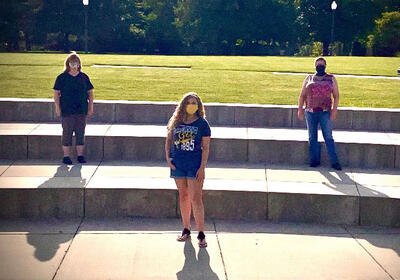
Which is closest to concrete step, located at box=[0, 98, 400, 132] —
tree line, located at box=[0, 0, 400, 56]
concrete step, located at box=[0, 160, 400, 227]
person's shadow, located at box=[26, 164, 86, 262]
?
person's shadow, located at box=[26, 164, 86, 262]

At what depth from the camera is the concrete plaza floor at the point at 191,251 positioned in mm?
6078

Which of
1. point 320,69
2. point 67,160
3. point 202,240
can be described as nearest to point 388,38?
point 320,69

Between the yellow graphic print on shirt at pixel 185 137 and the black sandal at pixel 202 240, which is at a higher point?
the yellow graphic print on shirt at pixel 185 137

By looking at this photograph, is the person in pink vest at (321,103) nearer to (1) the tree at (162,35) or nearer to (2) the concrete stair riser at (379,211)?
(2) the concrete stair riser at (379,211)

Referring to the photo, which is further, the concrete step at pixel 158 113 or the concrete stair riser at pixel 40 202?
the concrete step at pixel 158 113

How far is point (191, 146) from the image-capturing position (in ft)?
21.7

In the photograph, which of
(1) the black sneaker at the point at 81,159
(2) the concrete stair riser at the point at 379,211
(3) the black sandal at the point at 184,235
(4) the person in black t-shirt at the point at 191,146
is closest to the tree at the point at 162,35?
(1) the black sneaker at the point at 81,159

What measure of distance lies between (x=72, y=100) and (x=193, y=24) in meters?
52.6

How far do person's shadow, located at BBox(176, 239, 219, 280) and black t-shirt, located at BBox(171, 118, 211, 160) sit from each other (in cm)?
105

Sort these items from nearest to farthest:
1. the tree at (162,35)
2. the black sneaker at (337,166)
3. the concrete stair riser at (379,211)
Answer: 1. the concrete stair riser at (379,211)
2. the black sneaker at (337,166)
3. the tree at (162,35)

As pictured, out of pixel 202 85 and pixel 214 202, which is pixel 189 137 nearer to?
pixel 214 202

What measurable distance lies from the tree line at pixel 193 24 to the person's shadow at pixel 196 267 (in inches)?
2090

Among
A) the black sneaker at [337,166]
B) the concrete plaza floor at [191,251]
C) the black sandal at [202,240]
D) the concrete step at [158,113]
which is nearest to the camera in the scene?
the concrete plaza floor at [191,251]

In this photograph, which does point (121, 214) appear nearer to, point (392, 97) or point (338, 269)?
point (338, 269)
